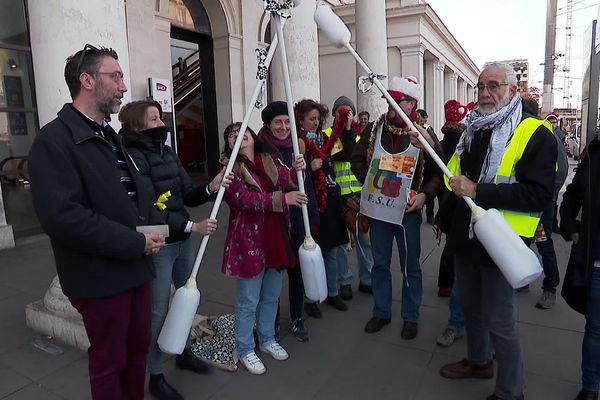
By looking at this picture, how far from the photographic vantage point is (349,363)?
3.10 metres

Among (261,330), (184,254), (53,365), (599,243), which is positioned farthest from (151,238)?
(599,243)

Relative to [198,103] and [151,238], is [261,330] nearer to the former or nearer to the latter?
[151,238]

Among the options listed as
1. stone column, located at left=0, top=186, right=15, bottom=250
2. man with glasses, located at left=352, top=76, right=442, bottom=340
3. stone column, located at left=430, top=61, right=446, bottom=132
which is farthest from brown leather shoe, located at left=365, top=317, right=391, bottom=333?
stone column, located at left=430, top=61, right=446, bottom=132

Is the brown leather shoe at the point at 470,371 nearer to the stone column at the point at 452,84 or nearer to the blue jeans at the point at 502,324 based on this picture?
the blue jeans at the point at 502,324

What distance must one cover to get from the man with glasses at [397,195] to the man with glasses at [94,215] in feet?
6.15

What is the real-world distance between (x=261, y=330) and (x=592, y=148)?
2.42 m

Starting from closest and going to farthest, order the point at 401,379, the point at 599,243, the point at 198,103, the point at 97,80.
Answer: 1. the point at 97,80
2. the point at 599,243
3. the point at 401,379
4. the point at 198,103

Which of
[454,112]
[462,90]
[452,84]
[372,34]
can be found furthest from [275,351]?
[462,90]

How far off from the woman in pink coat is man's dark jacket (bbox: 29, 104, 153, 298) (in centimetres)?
89

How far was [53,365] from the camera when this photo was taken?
3094mm

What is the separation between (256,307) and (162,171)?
3.92 ft

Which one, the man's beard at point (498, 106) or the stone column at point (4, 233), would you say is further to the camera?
the stone column at point (4, 233)

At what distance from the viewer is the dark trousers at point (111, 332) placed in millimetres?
2002

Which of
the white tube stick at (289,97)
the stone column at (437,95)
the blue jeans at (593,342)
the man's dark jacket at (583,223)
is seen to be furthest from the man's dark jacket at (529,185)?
the stone column at (437,95)
